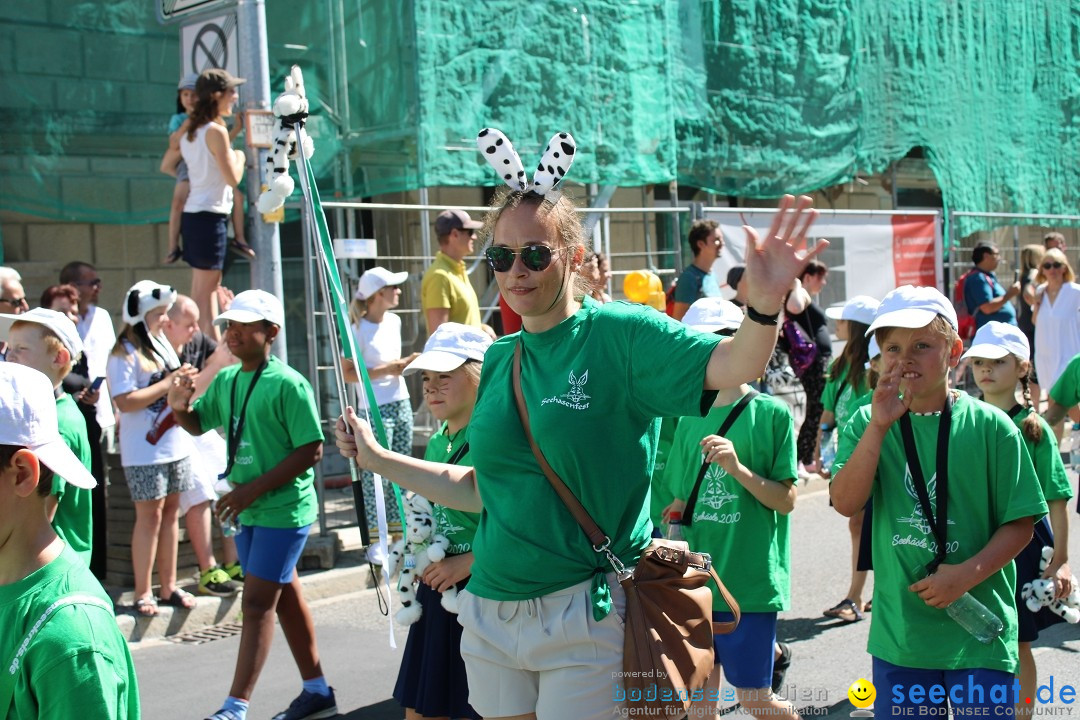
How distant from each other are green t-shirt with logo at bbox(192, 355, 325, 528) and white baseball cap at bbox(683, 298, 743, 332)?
1815mm

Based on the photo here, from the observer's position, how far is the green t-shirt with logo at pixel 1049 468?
4676 mm

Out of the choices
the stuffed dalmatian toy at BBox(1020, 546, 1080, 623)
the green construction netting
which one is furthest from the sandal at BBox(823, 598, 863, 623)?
the green construction netting

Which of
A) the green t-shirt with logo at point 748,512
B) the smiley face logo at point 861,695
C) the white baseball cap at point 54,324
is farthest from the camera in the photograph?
the smiley face logo at point 861,695

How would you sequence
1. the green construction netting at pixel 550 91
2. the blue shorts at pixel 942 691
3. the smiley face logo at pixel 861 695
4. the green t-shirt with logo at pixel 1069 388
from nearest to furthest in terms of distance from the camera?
the blue shorts at pixel 942 691, the smiley face logo at pixel 861 695, the green t-shirt with logo at pixel 1069 388, the green construction netting at pixel 550 91

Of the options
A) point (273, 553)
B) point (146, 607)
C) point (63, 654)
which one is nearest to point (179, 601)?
point (146, 607)

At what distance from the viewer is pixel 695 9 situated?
40.4ft

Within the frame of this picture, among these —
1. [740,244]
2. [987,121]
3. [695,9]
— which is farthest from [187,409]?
[987,121]

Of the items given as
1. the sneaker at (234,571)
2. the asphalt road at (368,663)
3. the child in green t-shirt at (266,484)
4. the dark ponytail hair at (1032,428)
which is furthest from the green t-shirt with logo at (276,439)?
the dark ponytail hair at (1032,428)

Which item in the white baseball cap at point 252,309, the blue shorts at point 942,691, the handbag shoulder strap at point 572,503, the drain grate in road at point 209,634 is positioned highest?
the white baseball cap at point 252,309

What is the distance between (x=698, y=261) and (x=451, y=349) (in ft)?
17.1

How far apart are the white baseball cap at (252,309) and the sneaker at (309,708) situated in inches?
67.3

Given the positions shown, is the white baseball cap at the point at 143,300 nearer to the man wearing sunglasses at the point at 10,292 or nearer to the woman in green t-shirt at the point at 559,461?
→ the man wearing sunglasses at the point at 10,292

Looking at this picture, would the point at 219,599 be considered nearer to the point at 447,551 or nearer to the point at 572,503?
the point at 447,551

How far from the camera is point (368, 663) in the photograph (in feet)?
21.4
